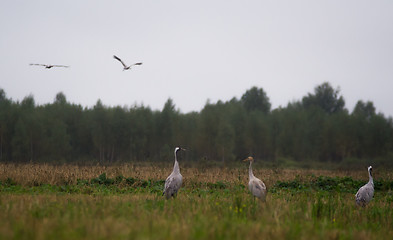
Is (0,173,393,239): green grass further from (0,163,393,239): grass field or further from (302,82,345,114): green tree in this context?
(302,82,345,114): green tree

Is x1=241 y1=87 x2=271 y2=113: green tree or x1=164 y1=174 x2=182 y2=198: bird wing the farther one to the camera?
x1=241 y1=87 x2=271 y2=113: green tree

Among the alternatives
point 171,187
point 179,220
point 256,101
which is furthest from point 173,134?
point 179,220

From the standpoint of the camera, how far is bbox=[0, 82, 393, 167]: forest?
2218 inches

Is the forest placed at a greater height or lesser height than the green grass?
greater

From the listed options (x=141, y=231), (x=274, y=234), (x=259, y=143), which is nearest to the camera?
(x=141, y=231)

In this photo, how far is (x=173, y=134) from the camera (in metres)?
62.0

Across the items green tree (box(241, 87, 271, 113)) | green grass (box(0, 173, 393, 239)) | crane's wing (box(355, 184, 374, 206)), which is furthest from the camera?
green tree (box(241, 87, 271, 113))

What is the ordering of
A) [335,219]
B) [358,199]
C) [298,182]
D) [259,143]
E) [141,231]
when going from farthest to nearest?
[259,143] → [298,182] → [358,199] → [335,219] → [141,231]

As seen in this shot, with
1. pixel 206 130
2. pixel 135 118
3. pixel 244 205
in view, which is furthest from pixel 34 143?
pixel 244 205

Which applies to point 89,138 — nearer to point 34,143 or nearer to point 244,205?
point 34,143

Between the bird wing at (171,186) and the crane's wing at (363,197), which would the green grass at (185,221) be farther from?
the bird wing at (171,186)

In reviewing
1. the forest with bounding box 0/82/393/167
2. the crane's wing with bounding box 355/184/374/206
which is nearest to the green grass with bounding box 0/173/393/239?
the crane's wing with bounding box 355/184/374/206

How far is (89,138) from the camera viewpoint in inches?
2581

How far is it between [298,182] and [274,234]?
556 inches
